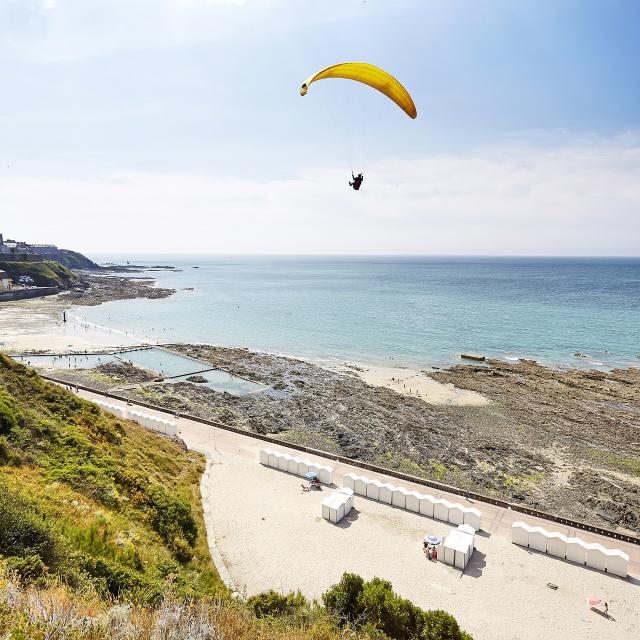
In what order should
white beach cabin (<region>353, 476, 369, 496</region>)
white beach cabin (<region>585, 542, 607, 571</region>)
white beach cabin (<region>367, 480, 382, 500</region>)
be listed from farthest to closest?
white beach cabin (<region>353, 476, 369, 496</region>) → white beach cabin (<region>367, 480, 382, 500</region>) → white beach cabin (<region>585, 542, 607, 571</region>)

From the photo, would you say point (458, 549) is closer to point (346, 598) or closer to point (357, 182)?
point (346, 598)

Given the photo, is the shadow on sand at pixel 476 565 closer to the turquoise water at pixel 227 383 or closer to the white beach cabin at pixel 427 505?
the white beach cabin at pixel 427 505

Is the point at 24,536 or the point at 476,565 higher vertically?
the point at 24,536

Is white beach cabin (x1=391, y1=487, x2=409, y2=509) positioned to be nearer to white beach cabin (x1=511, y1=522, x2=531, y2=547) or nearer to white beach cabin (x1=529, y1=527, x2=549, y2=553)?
white beach cabin (x1=511, y1=522, x2=531, y2=547)

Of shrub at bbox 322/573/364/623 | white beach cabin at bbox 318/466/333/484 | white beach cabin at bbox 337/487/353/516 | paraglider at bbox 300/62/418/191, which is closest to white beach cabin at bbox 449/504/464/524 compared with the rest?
white beach cabin at bbox 337/487/353/516

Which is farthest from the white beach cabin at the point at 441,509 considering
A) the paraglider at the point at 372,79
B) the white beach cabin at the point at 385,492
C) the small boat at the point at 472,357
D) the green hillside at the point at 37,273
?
the green hillside at the point at 37,273

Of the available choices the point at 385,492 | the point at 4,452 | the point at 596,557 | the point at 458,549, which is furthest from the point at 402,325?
the point at 4,452
